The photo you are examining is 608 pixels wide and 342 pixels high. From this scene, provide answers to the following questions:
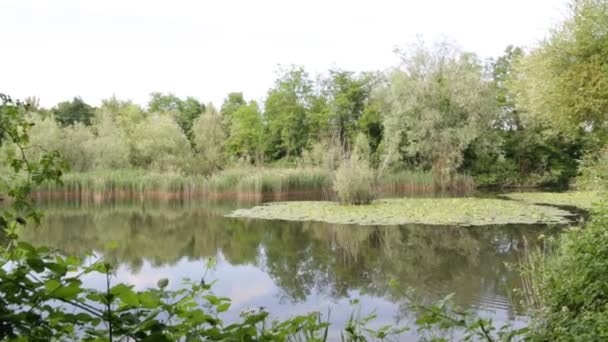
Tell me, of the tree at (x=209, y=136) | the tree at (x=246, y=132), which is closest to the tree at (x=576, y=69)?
the tree at (x=209, y=136)

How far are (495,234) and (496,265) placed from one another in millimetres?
2553

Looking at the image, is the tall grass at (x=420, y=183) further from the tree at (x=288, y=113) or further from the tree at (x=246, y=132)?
the tree at (x=246, y=132)

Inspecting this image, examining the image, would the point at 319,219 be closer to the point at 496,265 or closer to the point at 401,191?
the point at 496,265

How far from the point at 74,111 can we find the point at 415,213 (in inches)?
1157

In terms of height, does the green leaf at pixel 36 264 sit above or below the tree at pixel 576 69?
below

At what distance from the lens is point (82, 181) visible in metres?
17.5

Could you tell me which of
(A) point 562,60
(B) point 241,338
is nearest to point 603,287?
(B) point 241,338

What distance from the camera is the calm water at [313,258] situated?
5.34m

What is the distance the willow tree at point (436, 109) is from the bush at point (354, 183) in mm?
8075

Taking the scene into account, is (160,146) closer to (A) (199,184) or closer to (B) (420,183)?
(A) (199,184)

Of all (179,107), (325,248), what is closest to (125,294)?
(325,248)

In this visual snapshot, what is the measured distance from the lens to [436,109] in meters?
22.4

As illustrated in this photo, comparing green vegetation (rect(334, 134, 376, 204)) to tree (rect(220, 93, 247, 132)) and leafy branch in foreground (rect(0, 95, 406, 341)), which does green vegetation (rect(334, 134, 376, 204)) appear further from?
tree (rect(220, 93, 247, 132))

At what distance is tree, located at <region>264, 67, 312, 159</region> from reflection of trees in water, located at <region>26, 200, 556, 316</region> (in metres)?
17.2
